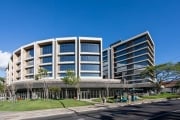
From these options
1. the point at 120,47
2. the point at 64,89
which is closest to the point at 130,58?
the point at 120,47

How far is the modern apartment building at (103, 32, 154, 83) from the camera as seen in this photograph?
A: 101 m

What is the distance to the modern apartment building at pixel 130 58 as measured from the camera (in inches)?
3986

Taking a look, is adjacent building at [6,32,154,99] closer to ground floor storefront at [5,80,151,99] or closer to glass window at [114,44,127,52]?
ground floor storefront at [5,80,151,99]

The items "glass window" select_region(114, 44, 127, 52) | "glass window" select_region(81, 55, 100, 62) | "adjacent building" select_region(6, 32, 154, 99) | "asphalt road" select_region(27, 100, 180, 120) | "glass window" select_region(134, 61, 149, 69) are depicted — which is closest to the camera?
"asphalt road" select_region(27, 100, 180, 120)

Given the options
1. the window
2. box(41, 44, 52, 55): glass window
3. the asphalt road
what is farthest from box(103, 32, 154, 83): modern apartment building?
the asphalt road

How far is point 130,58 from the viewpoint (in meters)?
109

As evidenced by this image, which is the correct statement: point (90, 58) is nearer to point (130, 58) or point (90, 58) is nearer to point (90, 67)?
point (90, 67)

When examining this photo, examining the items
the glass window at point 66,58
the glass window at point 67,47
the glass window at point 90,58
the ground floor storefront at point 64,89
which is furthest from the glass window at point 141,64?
the glass window at point 67,47

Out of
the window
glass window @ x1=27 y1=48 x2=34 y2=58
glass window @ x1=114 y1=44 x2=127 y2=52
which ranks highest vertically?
glass window @ x1=114 y1=44 x2=127 y2=52

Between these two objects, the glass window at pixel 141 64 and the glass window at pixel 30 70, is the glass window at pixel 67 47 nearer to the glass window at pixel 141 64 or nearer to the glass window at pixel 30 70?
the glass window at pixel 30 70

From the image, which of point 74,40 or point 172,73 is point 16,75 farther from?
point 172,73

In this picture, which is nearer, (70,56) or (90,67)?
(90,67)

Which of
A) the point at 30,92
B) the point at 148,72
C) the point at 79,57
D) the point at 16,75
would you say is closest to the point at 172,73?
the point at 148,72

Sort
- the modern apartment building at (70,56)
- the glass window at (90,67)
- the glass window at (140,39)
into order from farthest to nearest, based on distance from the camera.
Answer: the glass window at (140,39) < the glass window at (90,67) < the modern apartment building at (70,56)
